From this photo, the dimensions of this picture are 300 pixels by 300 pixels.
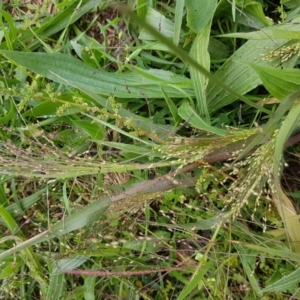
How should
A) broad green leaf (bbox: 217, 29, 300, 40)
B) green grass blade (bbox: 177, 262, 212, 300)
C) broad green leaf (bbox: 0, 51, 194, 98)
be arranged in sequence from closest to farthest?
broad green leaf (bbox: 217, 29, 300, 40), green grass blade (bbox: 177, 262, 212, 300), broad green leaf (bbox: 0, 51, 194, 98)

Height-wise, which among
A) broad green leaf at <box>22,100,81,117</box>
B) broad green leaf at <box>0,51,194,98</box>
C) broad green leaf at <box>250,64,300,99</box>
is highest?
broad green leaf at <box>250,64,300,99</box>

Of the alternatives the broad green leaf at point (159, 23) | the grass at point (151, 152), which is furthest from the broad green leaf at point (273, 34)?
the broad green leaf at point (159, 23)

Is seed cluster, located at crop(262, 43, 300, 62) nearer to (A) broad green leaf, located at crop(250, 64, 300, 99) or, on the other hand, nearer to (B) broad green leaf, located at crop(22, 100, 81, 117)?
(A) broad green leaf, located at crop(250, 64, 300, 99)

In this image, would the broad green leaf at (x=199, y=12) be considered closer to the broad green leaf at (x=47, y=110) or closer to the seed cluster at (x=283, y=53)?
the seed cluster at (x=283, y=53)

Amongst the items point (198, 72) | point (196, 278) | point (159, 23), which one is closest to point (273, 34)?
point (198, 72)

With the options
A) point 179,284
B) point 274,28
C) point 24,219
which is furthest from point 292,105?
point 24,219

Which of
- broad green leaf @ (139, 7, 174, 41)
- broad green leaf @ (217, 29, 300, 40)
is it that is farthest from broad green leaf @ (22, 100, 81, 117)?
broad green leaf @ (217, 29, 300, 40)

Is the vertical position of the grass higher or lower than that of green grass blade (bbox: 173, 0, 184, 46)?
lower

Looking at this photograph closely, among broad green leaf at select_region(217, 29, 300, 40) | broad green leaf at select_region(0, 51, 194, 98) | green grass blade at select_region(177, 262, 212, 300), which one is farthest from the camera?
broad green leaf at select_region(0, 51, 194, 98)

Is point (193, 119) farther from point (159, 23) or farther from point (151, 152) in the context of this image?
point (159, 23)
